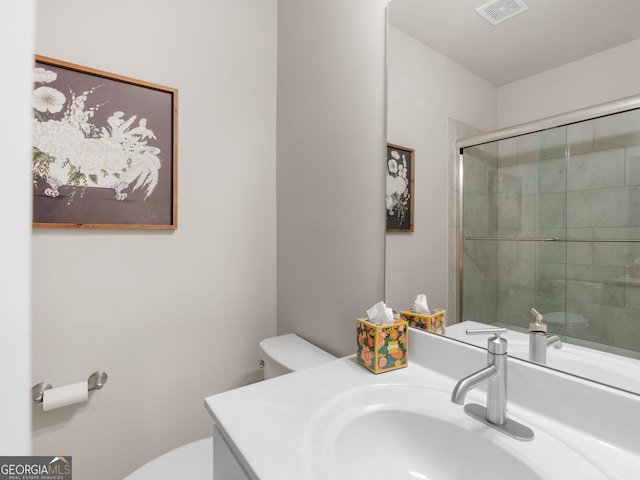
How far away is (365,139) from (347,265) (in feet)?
1.52

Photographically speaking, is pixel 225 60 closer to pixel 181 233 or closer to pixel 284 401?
pixel 181 233

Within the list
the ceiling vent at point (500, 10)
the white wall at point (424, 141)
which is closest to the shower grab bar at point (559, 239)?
the white wall at point (424, 141)

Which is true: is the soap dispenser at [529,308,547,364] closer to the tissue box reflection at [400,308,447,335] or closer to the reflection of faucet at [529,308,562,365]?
the reflection of faucet at [529,308,562,365]

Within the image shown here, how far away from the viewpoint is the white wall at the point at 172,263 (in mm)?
1090

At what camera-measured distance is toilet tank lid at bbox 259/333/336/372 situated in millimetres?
1179

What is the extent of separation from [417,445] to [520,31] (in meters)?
1.03

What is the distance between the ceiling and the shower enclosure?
5.8 inches

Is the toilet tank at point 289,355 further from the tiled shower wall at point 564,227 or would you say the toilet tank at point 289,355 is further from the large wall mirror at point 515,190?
the tiled shower wall at point 564,227

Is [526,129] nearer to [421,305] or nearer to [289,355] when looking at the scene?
[421,305]

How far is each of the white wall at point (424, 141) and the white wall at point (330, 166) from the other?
0.05 meters

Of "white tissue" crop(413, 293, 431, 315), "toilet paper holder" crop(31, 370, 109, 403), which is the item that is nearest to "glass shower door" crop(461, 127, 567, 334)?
"white tissue" crop(413, 293, 431, 315)

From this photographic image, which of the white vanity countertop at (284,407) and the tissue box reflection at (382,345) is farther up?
the tissue box reflection at (382,345)

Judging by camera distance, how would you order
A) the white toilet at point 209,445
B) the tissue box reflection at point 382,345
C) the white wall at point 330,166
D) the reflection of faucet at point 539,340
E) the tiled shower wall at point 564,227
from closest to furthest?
the tiled shower wall at point 564,227 < the reflection of faucet at point 539,340 < the tissue box reflection at point 382,345 < the white toilet at point 209,445 < the white wall at point 330,166

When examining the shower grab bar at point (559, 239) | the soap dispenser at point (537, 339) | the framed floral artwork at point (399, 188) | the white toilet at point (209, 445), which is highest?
the framed floral artwork at point (399, 188)
